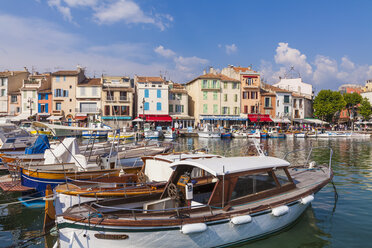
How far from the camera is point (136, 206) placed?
9000 millimetres

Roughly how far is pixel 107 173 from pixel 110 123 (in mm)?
42560

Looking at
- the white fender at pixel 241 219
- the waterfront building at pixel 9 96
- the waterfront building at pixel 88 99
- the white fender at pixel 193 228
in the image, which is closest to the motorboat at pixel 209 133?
the waterfront building at pixel 88 99

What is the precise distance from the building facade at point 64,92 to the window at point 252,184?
2004 inches

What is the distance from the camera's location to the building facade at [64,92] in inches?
2140

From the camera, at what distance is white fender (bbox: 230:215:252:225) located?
7.72 metres

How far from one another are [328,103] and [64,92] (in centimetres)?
5727

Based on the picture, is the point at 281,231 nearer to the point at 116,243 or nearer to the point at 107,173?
the point at 116,243

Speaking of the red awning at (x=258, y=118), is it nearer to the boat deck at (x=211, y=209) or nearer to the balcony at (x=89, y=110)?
the balcony at (x=89, y=110)

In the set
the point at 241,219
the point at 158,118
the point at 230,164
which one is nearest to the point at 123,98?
the point at 158,118

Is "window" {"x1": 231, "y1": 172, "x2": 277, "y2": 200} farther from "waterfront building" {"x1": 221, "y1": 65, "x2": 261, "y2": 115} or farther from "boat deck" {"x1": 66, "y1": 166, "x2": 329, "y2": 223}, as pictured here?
"waterfront building" {"x1": 221, "y1": 65, "x2": 261, "y2": 115}

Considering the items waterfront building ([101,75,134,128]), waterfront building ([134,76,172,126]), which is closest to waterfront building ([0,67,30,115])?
waterfront building ([101,75,134,128])

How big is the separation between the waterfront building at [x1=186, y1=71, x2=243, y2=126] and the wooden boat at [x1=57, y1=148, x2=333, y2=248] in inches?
1950

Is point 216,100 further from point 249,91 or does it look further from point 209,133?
point 209,133

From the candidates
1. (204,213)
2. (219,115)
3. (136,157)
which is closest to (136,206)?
(204,213)
